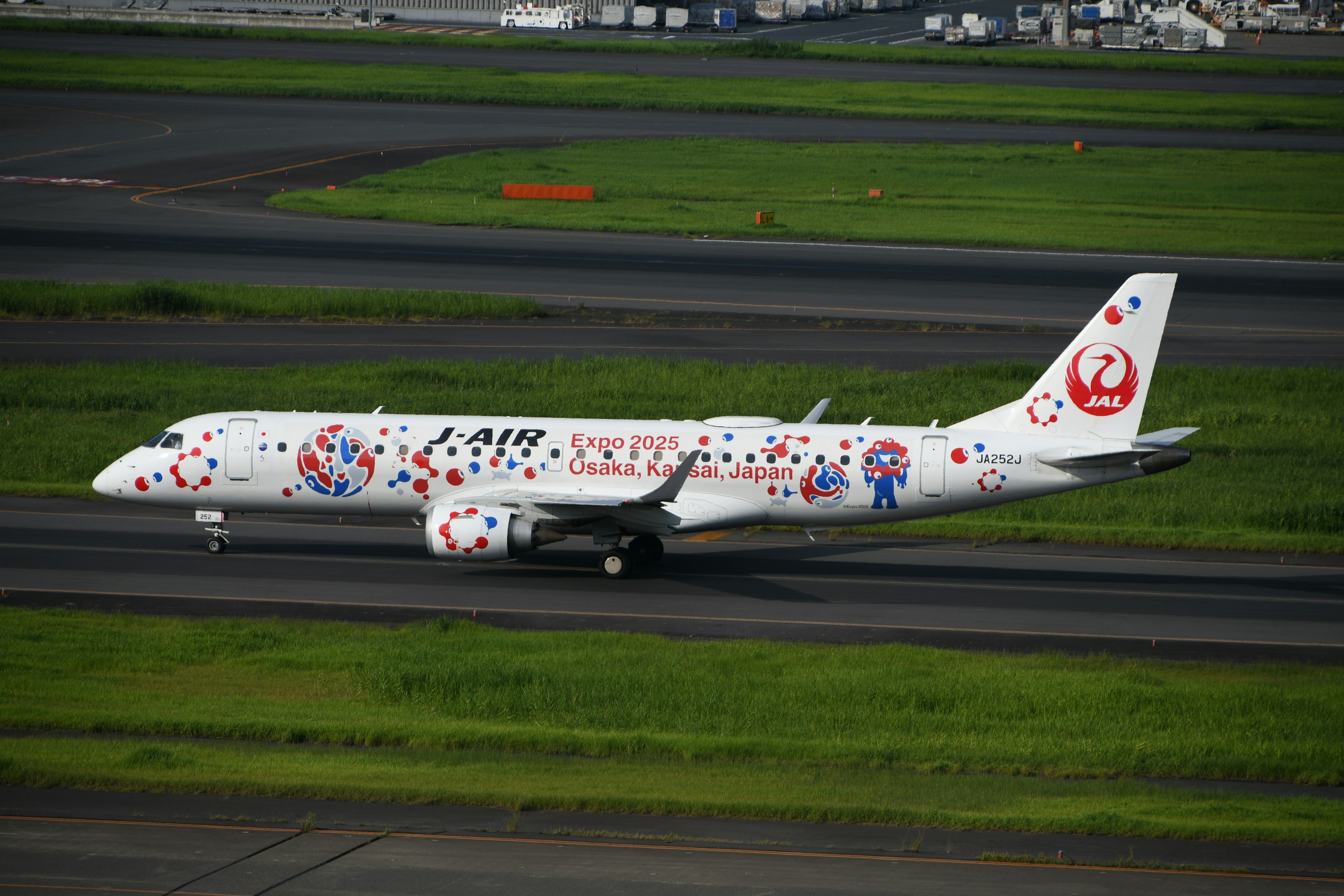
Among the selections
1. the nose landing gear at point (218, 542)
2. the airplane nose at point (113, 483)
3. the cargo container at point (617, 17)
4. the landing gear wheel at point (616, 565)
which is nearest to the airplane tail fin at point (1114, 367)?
the landing gear wheel at point (616, 565)

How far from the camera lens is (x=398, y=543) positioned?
43188 mm

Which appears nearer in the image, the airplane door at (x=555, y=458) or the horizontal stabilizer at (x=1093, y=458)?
the horizontal stabilizer at (x=1093, y=458)

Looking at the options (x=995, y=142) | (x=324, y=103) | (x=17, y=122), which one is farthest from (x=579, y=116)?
(x=17, y=122)

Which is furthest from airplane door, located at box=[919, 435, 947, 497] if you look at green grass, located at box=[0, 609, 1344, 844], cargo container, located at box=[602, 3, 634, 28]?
cargo container, located at box=[602, 3, 634, 28]

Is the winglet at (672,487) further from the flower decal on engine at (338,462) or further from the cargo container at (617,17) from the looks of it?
the cargo container at (617,17)

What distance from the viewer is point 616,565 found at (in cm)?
3956

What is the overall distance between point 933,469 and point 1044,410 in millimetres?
3401

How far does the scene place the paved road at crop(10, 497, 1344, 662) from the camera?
35438 mm

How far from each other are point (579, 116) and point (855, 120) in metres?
23.9

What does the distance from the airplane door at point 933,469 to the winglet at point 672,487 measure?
605 centimetres

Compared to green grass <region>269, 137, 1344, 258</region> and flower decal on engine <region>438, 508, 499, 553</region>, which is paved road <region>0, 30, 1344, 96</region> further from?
flower decal on engine <region>438, 508, 499, 553</region>

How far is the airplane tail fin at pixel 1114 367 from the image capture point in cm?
3794

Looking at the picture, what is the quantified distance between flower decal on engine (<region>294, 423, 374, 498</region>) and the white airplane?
0.05 metres

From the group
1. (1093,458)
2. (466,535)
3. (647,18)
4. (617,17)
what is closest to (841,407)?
(1093,458)
